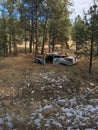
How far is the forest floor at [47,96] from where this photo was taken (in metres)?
13.7

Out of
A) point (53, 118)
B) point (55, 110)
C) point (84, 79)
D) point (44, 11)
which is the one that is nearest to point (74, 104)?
point (55, 110)

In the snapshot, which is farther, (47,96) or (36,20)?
(36,20)

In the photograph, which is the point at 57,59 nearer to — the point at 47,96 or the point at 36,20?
the point at 36,20

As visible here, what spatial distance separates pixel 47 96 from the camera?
63.3ft

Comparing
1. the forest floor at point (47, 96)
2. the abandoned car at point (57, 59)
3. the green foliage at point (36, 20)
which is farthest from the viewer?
the green foliage at point (36, 20)

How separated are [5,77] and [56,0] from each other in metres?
14.3

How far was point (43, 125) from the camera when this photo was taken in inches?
525

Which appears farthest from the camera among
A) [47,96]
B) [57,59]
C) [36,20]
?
[36,20]

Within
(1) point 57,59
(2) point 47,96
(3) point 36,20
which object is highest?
(3) point 36,20

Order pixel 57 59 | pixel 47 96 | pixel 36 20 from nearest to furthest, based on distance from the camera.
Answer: pixel 47 96, pixel 57 59, pixel 36 20

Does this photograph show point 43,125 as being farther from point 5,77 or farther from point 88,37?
point 88,37

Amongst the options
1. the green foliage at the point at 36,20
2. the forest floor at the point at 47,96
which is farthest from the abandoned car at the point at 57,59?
the green foliage at the point at 36,20

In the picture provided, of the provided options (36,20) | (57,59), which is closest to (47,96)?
(57,59)

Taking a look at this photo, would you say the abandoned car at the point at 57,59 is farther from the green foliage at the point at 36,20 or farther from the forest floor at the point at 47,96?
the green foliage at the point at 36,20
